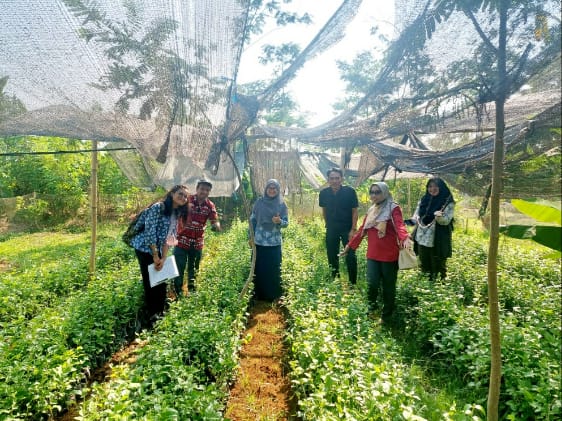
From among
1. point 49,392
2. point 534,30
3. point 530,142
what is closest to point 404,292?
point 530,142

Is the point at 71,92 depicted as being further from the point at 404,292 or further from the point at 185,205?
the point at 404,292

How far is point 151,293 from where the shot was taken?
381 centimetres

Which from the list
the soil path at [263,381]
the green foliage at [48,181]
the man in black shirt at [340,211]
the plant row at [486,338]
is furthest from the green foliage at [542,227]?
the green foliage at [48,181]

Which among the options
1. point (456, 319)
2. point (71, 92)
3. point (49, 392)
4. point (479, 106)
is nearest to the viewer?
point (479, 106)

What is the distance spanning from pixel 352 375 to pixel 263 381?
1.12 meters

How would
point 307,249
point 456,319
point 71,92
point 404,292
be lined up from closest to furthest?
point 71,92
point 456,319
point 404,292
point 307,249

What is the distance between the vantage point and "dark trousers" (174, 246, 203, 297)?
4350 millimetres

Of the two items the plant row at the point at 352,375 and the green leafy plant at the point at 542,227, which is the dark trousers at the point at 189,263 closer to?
the plant row at the point at 352,375

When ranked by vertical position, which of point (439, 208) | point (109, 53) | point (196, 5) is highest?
point (196, 5)

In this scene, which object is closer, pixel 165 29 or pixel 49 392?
pixel 165 29

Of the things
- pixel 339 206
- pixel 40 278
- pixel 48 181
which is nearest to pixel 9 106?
pixel 40 278

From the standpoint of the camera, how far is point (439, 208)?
451 cm

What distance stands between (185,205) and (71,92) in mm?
1581

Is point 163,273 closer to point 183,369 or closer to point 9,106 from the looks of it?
point 183,369
